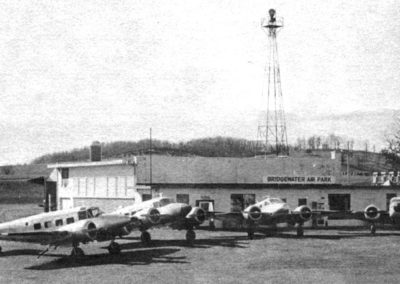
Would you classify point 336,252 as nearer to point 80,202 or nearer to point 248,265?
point 248,265

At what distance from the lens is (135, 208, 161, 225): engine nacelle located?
96.3 feet

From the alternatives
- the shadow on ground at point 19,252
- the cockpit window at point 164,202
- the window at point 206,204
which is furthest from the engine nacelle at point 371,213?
the shadow on ground at point 19,252

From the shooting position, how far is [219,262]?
74.6 feet

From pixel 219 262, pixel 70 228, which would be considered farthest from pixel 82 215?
pixel 219 262

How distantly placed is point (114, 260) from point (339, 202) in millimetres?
24400

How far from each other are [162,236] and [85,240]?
38.5 feet

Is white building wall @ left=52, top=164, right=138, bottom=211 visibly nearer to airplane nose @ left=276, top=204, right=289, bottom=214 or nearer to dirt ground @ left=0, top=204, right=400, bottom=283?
dirt ground @ left=0, top=204, right=400, bottom=283

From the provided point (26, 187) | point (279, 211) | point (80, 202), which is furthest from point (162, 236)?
point (26, 187)

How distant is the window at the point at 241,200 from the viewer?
137 feet

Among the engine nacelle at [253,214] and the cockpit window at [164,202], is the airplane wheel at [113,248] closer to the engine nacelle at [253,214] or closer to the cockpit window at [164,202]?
the cockpit window at [164,202]

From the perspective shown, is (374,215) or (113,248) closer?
(113,248)

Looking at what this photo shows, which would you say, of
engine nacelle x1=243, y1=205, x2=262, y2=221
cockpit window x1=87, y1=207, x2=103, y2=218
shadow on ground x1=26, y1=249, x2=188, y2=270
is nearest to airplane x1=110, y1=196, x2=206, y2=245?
engine nacelle x1=243, y1=205, x2=262, y2=221

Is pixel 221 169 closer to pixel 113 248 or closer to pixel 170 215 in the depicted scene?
pixel 170 215

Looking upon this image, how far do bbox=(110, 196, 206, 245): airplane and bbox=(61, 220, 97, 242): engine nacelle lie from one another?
5407 mm
